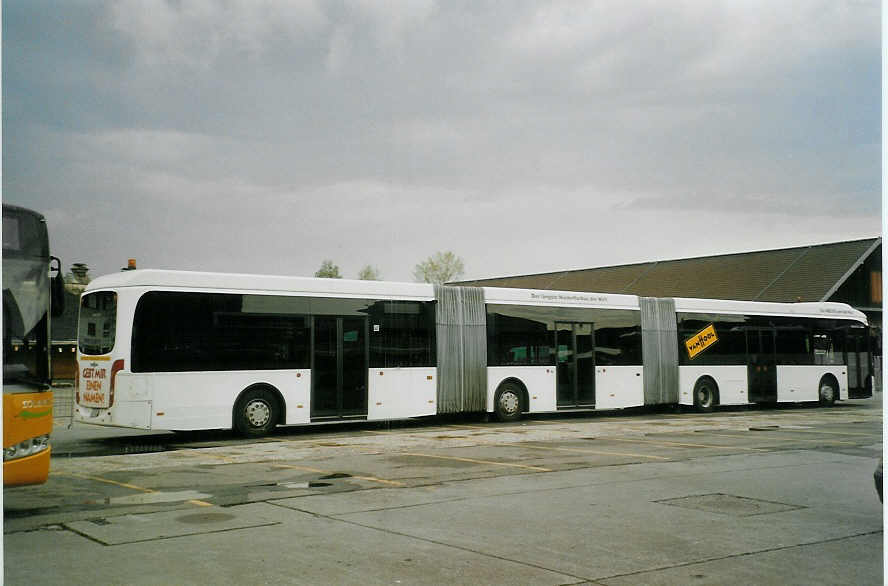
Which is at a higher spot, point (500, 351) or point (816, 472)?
point (500, 351)

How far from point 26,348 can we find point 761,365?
861 inches

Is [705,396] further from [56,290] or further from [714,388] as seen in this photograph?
[56,290]

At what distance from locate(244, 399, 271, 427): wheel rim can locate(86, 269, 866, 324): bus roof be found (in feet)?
6.82

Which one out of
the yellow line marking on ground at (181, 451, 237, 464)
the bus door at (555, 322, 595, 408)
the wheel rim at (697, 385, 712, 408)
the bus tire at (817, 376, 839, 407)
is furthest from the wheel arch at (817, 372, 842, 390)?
the yellow line marking on ground at (181, 451, 237, 464)

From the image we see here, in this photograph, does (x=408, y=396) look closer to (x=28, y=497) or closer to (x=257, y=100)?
(x=28, y=497)

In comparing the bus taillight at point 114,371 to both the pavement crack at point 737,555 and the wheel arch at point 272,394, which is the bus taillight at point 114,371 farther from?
the pavement crack at point 737,555

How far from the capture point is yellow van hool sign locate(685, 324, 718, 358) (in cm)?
2392

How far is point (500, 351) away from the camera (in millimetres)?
20047

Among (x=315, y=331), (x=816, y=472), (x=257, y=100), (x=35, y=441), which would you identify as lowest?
(x=816, y=472)

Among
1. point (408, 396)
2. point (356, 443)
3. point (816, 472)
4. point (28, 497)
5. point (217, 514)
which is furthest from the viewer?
point (408, 396)

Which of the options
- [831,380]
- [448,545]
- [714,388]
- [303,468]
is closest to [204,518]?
[448,545]

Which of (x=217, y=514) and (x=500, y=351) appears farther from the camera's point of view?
(x=500, y=351)

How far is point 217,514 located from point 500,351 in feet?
40.8

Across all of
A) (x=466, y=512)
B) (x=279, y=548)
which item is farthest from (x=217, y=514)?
(x=466, y=512)
